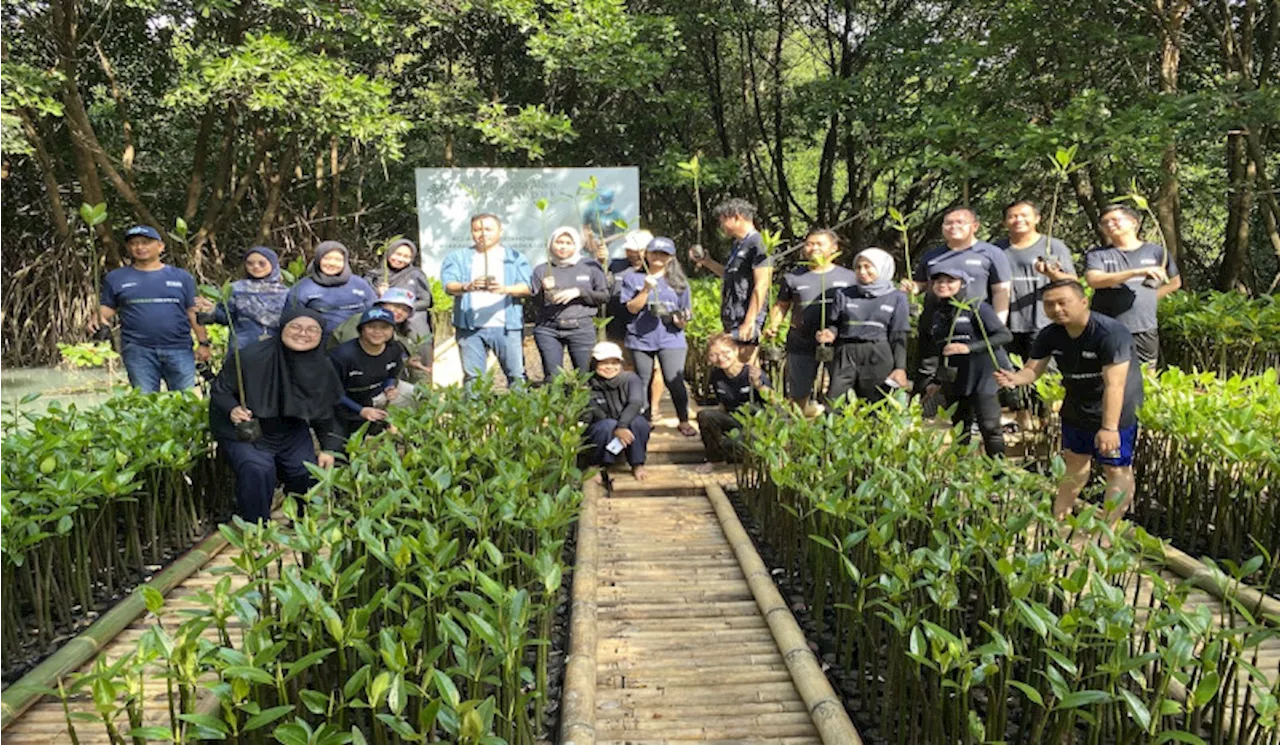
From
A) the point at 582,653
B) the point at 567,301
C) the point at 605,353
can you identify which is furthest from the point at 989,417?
the point at 582,653

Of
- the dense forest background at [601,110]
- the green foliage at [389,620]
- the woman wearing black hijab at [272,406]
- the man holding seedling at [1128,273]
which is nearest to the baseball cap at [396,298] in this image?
the woman wearing black hijab at [272,406]

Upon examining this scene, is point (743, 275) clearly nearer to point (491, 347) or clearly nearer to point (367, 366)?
point (491, 347)

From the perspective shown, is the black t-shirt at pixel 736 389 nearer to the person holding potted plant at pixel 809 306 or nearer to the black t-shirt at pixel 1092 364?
the person holding potted plant at pixel 809 306

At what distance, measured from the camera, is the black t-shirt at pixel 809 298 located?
16.6 feet

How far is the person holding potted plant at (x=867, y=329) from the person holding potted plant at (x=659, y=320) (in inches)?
35.8

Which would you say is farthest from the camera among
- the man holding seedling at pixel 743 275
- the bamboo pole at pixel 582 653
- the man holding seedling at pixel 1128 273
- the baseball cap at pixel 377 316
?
the man holding seedling at pixel 743 275

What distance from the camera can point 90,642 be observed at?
294cm

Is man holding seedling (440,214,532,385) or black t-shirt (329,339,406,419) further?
man holding seedling (440,214,532,385)

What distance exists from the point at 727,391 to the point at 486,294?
162 centimetres

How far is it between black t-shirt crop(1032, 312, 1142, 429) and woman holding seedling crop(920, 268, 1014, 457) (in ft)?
2.20

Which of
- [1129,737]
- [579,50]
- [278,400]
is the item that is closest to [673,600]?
[1129,737]

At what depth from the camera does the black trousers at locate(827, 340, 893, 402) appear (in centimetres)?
498

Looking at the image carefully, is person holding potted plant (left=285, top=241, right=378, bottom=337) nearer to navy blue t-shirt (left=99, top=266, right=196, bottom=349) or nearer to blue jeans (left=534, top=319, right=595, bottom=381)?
navy blue t-shirt (left=99, top=266, right=196, bottom=349)

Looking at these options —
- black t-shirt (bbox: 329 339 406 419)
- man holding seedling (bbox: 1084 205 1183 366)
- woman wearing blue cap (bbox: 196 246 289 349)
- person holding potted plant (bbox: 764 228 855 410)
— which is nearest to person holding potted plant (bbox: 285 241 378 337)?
woman wearing blue cap (bbox: 196 246 289 349)
